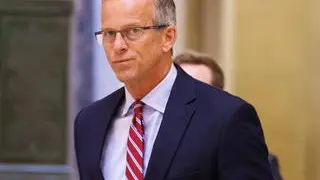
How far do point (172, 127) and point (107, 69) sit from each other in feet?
12.8

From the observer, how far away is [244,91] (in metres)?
6.63

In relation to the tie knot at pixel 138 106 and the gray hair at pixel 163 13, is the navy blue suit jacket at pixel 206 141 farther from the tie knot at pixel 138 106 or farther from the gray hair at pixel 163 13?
the gray hair at pixel 163 13

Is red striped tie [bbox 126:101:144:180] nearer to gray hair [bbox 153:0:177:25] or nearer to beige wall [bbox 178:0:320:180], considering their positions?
gray hair [bbox 153:0:177:25]

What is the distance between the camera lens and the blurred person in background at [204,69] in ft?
15.1

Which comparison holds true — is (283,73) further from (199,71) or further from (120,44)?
(120,44)

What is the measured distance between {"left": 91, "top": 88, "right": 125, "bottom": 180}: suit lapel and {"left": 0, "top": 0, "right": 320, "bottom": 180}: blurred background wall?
11.3ft

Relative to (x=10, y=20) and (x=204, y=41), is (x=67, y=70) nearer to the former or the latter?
(x=10, y=20)

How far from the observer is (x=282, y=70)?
6578 millimetres

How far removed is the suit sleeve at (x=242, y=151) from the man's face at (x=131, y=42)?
0.32m

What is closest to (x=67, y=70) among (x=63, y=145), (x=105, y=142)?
(x=63, y=145)

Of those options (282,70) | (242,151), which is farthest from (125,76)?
(282,70)

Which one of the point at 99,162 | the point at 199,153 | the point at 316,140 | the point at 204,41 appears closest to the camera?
the point at 199,153

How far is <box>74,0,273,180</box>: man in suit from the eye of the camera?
2.88m

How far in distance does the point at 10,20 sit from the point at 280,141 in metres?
2.35
